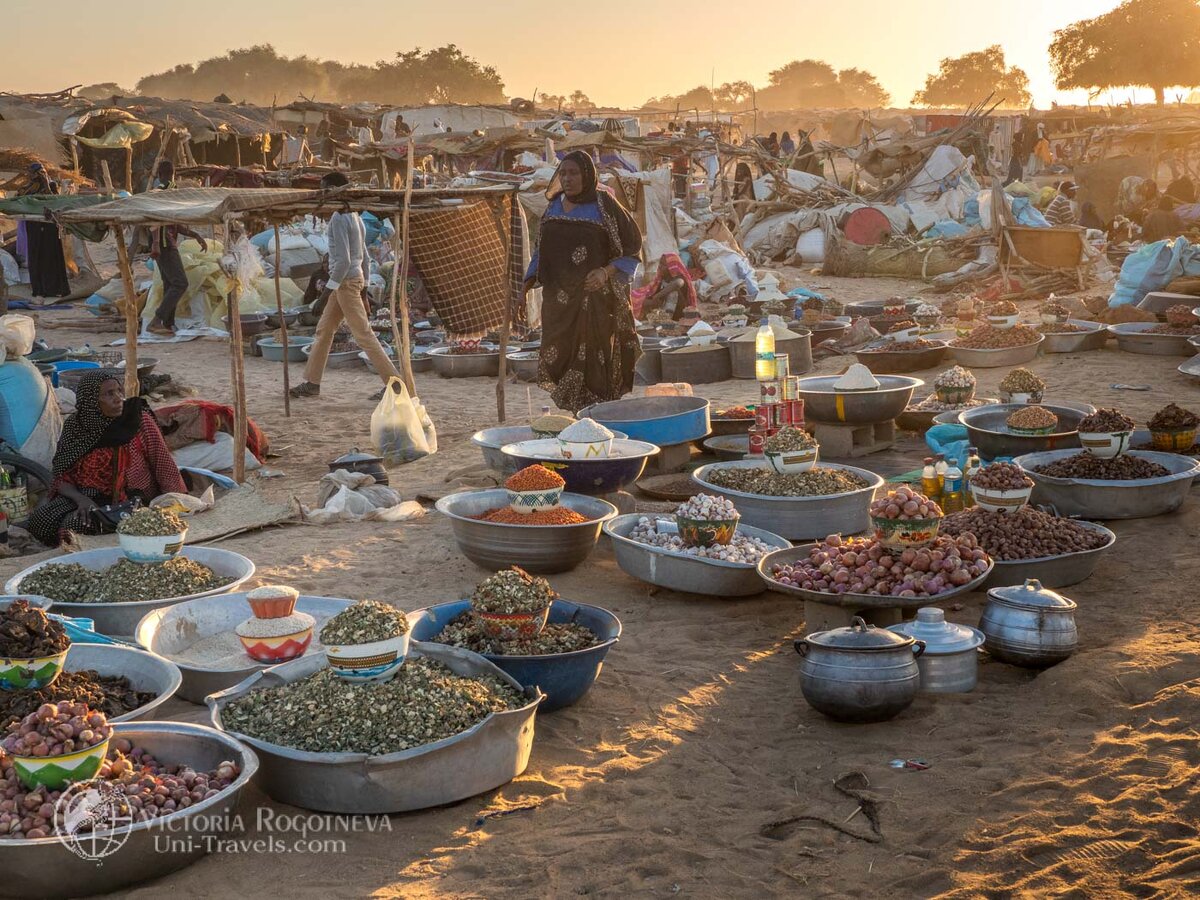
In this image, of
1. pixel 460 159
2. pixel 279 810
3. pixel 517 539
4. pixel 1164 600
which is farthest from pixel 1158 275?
pixel 460 159

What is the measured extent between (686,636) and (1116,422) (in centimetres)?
266

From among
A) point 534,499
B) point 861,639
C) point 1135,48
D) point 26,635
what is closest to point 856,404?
point 534,499

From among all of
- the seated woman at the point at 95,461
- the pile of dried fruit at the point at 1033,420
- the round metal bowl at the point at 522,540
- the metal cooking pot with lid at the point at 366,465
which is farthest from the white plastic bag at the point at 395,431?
the pile of dried fruit at the point at 1033,420

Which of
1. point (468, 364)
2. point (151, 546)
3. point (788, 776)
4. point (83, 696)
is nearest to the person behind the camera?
point (83, 696)

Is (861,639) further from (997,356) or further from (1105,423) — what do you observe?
(997,356)

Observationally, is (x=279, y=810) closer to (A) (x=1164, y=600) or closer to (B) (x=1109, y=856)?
(B) (x=1109, y=856)

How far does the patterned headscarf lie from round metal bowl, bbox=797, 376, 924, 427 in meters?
3.98

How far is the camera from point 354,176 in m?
18.9

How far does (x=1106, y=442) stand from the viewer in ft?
20.3

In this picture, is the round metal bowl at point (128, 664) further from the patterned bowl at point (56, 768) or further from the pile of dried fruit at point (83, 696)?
the patterned bowl at point (56, 768)

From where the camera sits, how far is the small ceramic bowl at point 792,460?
19.0ft

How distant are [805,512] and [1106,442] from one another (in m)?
1.66

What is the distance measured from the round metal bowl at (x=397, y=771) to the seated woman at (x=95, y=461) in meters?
3.06

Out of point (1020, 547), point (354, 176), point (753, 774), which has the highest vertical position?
point (354, 176)
